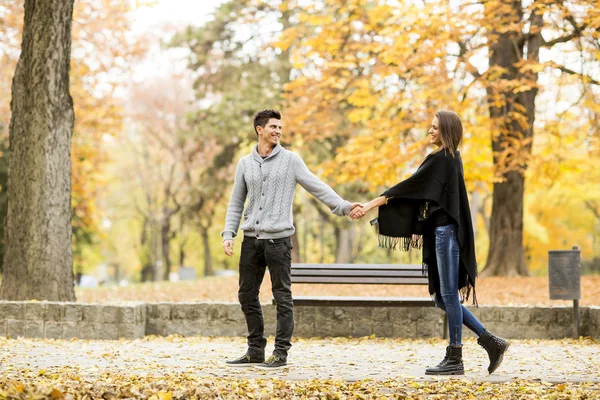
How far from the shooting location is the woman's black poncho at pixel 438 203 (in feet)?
22.2

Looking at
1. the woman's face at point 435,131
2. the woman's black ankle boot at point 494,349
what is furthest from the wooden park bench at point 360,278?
the woman's face at point 435,131

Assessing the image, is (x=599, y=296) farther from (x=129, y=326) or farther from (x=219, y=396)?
(x=219, y=396)

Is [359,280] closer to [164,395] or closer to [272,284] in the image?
[272,284]

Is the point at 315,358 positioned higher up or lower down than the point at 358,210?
lower down

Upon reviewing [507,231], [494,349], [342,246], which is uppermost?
[507,231]

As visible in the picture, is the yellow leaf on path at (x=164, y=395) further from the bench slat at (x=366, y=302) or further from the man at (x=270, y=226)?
the bench slat at (x=366, y=302)

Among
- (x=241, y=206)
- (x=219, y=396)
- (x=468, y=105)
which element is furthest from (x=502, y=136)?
(x=219, y=396)

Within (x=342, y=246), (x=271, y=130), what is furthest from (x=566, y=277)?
(x=342, y=246)

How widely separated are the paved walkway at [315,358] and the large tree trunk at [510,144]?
278 inches

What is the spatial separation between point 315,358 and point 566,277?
3.48m

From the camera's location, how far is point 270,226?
718 centimetres

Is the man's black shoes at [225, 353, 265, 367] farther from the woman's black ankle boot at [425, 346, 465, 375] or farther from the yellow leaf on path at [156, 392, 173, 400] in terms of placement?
the yellow leaf on path at [156, 392, 173, 400]

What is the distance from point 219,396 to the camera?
5.31 m

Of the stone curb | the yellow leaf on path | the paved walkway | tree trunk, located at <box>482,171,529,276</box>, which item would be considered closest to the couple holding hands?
the paved walkway
